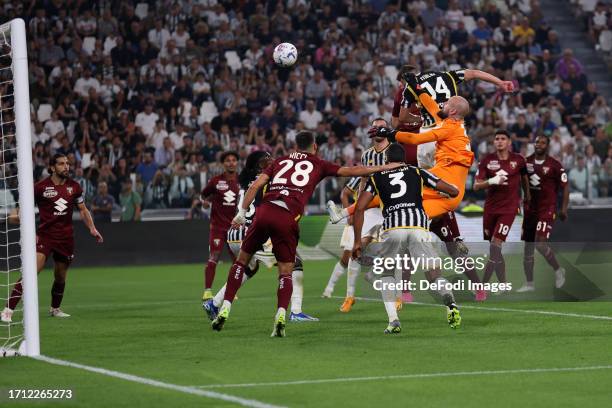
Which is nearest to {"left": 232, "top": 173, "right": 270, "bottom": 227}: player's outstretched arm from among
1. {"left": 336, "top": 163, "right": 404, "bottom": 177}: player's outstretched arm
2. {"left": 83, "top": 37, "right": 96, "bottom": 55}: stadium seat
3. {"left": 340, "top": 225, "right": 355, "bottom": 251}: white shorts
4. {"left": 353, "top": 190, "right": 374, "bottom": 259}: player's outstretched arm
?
{"left": 336, "top": 163, "right": 404, "bottom": 177}: player's outstretched arm

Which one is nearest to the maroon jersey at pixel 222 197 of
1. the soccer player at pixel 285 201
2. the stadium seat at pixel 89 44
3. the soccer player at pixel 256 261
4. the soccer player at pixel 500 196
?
the soccer player at pixel 256 261

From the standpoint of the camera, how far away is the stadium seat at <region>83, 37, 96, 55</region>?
28.4 m

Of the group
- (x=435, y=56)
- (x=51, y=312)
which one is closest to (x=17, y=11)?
(x=435, y=56)

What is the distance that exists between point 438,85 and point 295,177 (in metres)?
3.18

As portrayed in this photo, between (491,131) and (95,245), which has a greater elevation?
(491,131)

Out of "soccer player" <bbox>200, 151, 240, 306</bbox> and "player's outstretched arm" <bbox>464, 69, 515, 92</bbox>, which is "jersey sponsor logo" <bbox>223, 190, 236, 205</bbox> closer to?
Answer: "soccer player" <bbox>200, 151, 240, 306</bbox>

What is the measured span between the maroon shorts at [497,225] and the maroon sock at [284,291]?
583cm

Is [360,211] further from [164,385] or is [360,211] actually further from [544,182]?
[544,182]

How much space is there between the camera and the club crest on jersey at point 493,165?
1720 centimetres

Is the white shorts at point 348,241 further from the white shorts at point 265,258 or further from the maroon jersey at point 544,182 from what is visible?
the maroon jersey at point 544,182

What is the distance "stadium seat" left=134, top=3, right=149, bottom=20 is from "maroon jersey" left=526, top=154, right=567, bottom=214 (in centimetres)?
1464

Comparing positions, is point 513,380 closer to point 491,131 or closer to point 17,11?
point 491,131

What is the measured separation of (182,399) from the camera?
8.02m

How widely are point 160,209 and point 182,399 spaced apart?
17.3 metres
